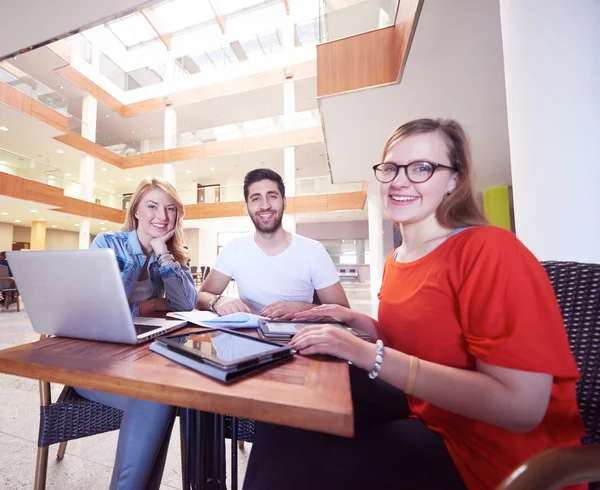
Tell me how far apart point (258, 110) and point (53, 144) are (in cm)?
755

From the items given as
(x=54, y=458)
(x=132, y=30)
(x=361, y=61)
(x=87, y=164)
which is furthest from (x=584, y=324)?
Result: (x=132, y=30)

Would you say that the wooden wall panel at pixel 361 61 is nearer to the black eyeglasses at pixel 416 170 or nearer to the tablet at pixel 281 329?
the black eyeglasses at pixel 416 170

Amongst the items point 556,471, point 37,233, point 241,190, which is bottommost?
point 556,471

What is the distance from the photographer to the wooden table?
1.43 feet

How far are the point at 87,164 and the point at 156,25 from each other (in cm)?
620

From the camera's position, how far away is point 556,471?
0.42 meters

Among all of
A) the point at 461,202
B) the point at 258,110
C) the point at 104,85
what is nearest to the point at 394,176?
the point at 461,202

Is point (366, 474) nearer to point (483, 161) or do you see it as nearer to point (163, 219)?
point (163, 219)

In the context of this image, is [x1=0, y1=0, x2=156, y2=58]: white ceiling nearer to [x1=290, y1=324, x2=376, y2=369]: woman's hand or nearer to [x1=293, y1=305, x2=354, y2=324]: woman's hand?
[x1=293, y1=305, x2=354, y2=324]: woman's hand

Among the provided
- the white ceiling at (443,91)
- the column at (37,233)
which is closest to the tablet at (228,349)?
the white ceiling at (443,91)

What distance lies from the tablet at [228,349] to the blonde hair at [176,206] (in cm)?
102

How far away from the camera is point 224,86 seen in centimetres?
A: 1120

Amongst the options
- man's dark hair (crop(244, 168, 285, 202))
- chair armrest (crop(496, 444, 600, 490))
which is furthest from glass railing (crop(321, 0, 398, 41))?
chair armrest (crop(496, 444, 600, 490))

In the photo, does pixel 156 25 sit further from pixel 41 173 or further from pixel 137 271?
pixel 137 271
